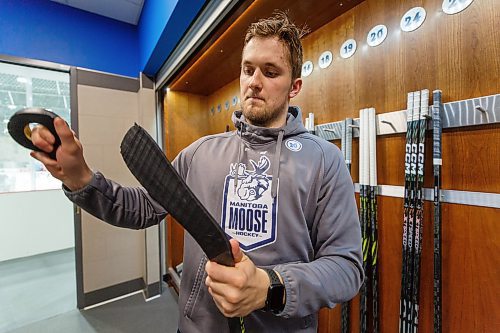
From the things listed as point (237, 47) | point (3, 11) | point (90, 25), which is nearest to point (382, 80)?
point (237, 47)

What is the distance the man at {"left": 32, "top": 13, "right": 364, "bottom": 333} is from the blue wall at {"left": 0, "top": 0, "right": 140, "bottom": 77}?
237 cm

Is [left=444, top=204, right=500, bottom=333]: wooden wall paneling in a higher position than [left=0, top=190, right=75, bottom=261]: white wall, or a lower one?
higher

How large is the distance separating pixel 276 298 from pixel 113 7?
3.04 m

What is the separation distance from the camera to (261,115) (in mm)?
757

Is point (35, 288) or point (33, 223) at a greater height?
point (33, 223)

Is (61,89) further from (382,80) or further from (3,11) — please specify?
(382,80)

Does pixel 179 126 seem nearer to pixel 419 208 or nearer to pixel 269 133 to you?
pixel 269 133

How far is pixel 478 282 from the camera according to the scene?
0.84 metres

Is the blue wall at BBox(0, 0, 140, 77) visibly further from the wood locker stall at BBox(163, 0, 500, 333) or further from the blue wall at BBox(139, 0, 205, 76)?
the wood locker stall at BBox(163, 0, 500, 333)

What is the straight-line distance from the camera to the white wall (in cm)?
334

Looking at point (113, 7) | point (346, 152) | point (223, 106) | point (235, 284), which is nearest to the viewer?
point (235, 284)

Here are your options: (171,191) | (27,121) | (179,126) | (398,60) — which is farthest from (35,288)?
(398,60)

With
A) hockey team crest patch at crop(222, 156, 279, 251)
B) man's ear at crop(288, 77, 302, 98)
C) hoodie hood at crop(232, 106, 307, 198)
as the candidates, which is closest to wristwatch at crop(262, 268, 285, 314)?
hockey team crest patch at crop(222, 156, 279, 251)

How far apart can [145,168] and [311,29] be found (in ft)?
4.92
